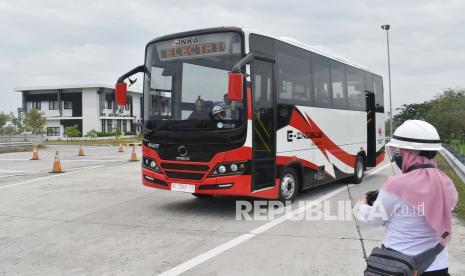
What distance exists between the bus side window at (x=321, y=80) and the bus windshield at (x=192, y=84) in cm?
305

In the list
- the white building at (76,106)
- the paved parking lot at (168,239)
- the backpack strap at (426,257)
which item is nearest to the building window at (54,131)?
the white building at (76,106)

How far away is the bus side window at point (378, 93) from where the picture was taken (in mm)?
14824

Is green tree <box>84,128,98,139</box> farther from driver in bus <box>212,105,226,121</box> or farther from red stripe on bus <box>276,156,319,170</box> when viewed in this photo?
driver in bus <box>212,105,226,121</box>

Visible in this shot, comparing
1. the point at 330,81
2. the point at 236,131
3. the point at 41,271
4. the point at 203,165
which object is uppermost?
the point at 330,81

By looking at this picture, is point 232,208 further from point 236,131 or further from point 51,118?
point 51,118

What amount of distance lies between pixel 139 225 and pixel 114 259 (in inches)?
78.1

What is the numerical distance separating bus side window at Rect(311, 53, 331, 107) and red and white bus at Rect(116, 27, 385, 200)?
0.26 metres

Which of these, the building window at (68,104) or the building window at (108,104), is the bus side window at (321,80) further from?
the building window at (68,104)

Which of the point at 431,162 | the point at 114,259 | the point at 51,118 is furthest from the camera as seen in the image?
the point at 51,118

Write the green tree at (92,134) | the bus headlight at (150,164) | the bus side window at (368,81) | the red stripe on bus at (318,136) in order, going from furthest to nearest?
the green tree at (92,134) < the bus side window at (368,81) < the red stripe on bus at (318,136) < the bus headlight at (150,164)

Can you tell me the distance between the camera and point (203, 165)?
7996 millimetres

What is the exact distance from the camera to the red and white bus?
7844mm

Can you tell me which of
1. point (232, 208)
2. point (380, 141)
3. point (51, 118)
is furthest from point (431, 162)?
point (51, 118)

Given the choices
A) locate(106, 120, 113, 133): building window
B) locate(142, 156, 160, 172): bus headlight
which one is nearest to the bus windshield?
locate(142, 156, 160, 172): bus headlight
